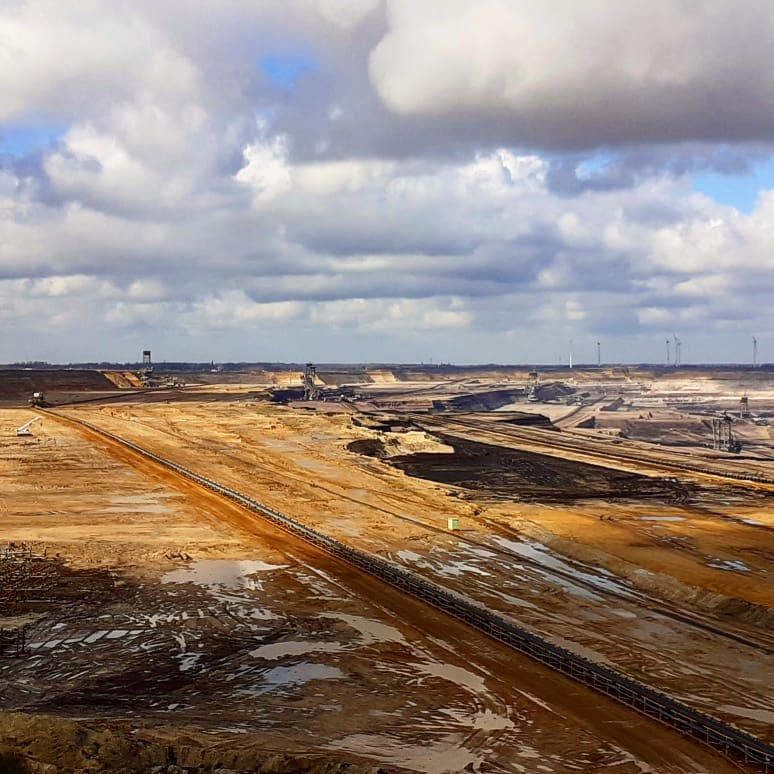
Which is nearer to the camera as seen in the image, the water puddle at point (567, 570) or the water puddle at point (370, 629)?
the water puddle at point (370, 629)

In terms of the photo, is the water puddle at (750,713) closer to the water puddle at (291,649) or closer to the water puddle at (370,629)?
the water puddle at (370,629)

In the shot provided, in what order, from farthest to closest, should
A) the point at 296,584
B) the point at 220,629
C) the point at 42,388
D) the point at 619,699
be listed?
the point at 42,388
the point at 296,584
the point at 220,629
the point at 619,699

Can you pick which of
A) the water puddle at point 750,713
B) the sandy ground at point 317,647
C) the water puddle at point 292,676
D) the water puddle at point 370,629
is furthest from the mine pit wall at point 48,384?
the water puddle at point 750,713

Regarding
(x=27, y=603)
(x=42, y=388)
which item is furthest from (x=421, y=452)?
(x=42, y=388)

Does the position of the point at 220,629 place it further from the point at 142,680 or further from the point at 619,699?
the point at 619,699

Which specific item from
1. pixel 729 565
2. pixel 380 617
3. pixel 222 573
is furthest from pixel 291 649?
pixel 729 565

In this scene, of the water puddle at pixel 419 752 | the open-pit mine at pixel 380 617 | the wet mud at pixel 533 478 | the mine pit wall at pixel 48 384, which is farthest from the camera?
the mine pit wall at pixel 48 384

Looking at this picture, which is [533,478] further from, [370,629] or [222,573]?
[370,629]

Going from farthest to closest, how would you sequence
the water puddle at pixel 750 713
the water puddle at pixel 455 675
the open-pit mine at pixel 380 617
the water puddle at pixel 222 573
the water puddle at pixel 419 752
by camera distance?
the water puddle at pixel 222 573 → the water puddle at pixel 455 675 → the water puddle at pixel 750 713 → the open-pit mine at pixel 380 617 → the water puddle at pixel 419 752
